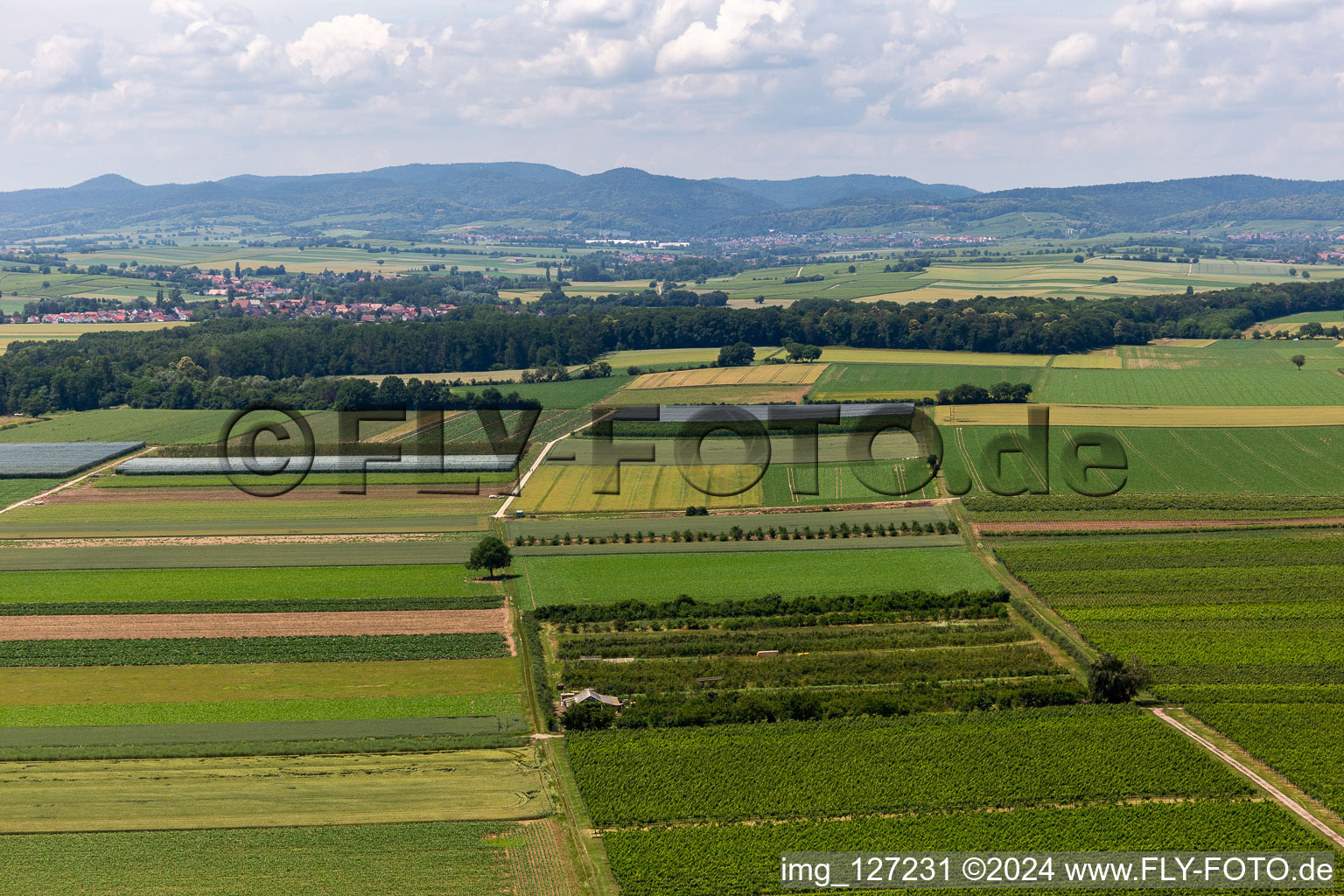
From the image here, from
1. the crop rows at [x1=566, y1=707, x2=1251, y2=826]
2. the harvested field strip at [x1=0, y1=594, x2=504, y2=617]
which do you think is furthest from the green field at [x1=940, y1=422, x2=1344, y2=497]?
the harvested field strip at [x1=0, y1=594, x2=504, y2=617]

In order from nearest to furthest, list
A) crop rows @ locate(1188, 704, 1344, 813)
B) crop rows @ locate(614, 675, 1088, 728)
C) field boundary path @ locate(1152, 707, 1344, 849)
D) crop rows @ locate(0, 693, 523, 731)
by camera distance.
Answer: field boundary path @ locate(1152, 707, 1344, 849) < crop rows @ locate(1188, 704, 1344, 813) < crop rows @ locate(614, 675, 1088, 728) < crop rows @ locate(0, 693, 523, 731)

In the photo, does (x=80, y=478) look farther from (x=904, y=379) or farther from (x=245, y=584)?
(x=904, y=379)

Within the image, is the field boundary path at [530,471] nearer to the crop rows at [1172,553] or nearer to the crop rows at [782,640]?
the crop rows at [782,640]

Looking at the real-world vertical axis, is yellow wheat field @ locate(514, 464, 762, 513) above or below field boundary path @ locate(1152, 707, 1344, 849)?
above

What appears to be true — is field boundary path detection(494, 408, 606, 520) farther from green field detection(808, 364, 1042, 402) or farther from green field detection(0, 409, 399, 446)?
green field detection(808, 364, 1042, 402)

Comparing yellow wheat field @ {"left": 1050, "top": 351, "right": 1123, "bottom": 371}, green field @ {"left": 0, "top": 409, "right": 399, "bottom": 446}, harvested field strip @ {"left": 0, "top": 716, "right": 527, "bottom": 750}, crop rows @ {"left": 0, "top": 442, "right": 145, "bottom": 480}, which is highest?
yellow wheat field @ {"left": 1050, "top": 351, "right": 1123, "bottom": 371}

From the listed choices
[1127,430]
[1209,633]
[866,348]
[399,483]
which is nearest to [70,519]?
[399,483]
